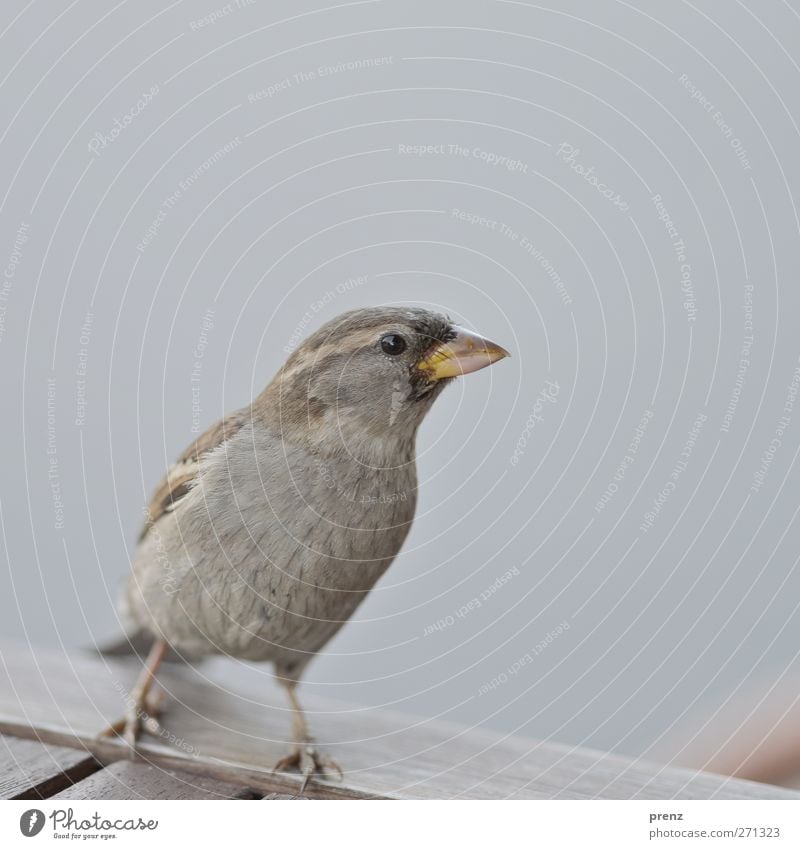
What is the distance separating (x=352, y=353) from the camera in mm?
2512

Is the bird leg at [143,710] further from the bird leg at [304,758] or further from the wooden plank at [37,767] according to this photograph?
the bird leg at [304,758]

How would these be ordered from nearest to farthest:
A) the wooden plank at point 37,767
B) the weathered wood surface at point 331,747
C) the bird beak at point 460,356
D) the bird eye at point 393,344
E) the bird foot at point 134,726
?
the bird beak at point 460,356 < the bird eye at point 393,344 < the wooden plank at point 37,767 < the weathered wood surface at point 331,747 < the bird foot at point 134,726

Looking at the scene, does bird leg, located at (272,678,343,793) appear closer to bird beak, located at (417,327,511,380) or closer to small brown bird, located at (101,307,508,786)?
small brown bird, located at (101,307,508,786)

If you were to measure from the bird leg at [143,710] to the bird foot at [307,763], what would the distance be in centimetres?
44

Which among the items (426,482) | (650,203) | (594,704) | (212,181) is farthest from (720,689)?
(212,181)

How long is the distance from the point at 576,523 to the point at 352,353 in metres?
0.89

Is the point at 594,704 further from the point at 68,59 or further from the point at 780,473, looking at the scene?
the point at 68,59

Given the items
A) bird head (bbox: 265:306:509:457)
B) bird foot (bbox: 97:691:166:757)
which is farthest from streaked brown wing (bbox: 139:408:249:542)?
bird foot (bbox: 97:691:166:757)

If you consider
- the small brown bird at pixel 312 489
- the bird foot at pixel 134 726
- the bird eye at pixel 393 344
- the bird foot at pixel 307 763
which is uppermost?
the bird eye at pixel 393 344

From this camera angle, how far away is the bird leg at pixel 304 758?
275 cm

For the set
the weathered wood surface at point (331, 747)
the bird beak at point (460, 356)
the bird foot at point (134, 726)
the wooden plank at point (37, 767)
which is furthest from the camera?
the bird foot at point (134, 726)

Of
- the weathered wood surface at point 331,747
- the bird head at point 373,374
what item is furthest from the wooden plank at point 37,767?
the bird head at point 373,374

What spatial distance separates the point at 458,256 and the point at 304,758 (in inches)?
55.8

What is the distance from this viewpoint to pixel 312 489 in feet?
8.43
